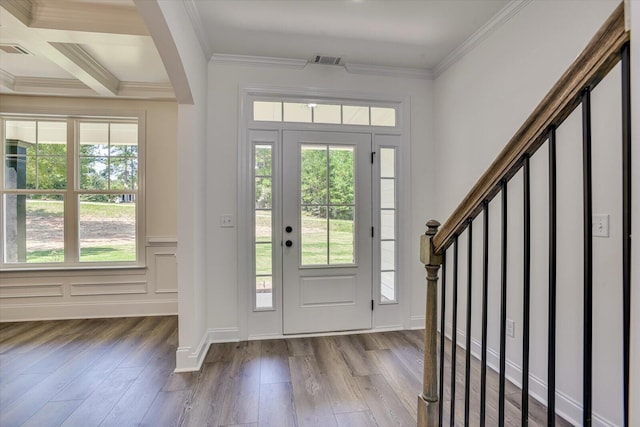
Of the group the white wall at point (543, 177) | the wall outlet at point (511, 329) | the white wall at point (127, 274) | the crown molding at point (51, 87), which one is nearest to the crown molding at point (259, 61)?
the white wall at point (127, 274)

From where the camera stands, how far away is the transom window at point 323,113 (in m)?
3.02

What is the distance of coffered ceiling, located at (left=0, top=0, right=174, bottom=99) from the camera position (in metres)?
2.21

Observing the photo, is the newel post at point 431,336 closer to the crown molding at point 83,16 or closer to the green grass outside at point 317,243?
the green grass outside at point 317,243

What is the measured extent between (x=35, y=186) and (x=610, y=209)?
16.8ft

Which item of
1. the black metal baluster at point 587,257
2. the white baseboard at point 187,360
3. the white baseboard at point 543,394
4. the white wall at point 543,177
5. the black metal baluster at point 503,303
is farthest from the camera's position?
the white baseboard at point 187,360

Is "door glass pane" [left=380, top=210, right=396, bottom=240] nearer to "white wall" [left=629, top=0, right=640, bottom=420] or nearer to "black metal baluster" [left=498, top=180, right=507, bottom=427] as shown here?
"black metal baluster" [left=498, top=180, right=507, bottom=427]

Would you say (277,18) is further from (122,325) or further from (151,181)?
(122,325)

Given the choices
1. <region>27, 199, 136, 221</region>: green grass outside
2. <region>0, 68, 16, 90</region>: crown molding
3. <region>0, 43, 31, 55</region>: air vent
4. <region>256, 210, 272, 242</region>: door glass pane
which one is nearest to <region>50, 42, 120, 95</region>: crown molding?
<region>0, 43, 31, 55</region>: air vent

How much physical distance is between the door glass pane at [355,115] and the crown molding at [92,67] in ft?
7.96

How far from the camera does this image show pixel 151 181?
11.9 feet

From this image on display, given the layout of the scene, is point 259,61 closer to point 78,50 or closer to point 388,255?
point 78,50

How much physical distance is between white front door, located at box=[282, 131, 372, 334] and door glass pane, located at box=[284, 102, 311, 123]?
0.15 meters

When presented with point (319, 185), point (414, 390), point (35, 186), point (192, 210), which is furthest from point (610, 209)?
point (35, 186)

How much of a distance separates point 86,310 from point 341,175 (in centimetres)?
325
